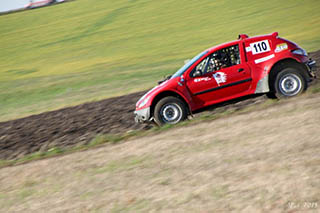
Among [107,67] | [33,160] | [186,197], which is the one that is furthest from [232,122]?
[107,67]

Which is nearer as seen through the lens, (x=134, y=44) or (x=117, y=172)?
(x=117, y=172)

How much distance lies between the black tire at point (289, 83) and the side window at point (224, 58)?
987mm

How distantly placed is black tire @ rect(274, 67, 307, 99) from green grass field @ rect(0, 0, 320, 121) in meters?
7.86

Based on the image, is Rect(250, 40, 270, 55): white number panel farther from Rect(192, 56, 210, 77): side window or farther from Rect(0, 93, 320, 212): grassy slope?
Rect(0, 93, 320, 212): grassy slope

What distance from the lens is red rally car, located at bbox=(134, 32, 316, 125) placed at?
9234 mm

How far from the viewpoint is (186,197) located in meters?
4.96

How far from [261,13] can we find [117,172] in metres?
29.0

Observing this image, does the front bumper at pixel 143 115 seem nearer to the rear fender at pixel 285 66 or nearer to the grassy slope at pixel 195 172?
the grassy slope at pixel 195 172

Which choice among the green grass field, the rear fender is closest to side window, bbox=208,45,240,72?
the rear fender

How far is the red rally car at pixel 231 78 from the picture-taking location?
9234 millimetres

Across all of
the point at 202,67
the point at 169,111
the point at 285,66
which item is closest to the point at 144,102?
the point at 169,111

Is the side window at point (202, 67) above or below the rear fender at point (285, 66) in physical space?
above

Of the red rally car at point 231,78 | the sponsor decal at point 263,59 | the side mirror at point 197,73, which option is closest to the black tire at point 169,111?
the red rally car at point 231,78

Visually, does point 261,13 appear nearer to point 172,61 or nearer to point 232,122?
point 172,61
